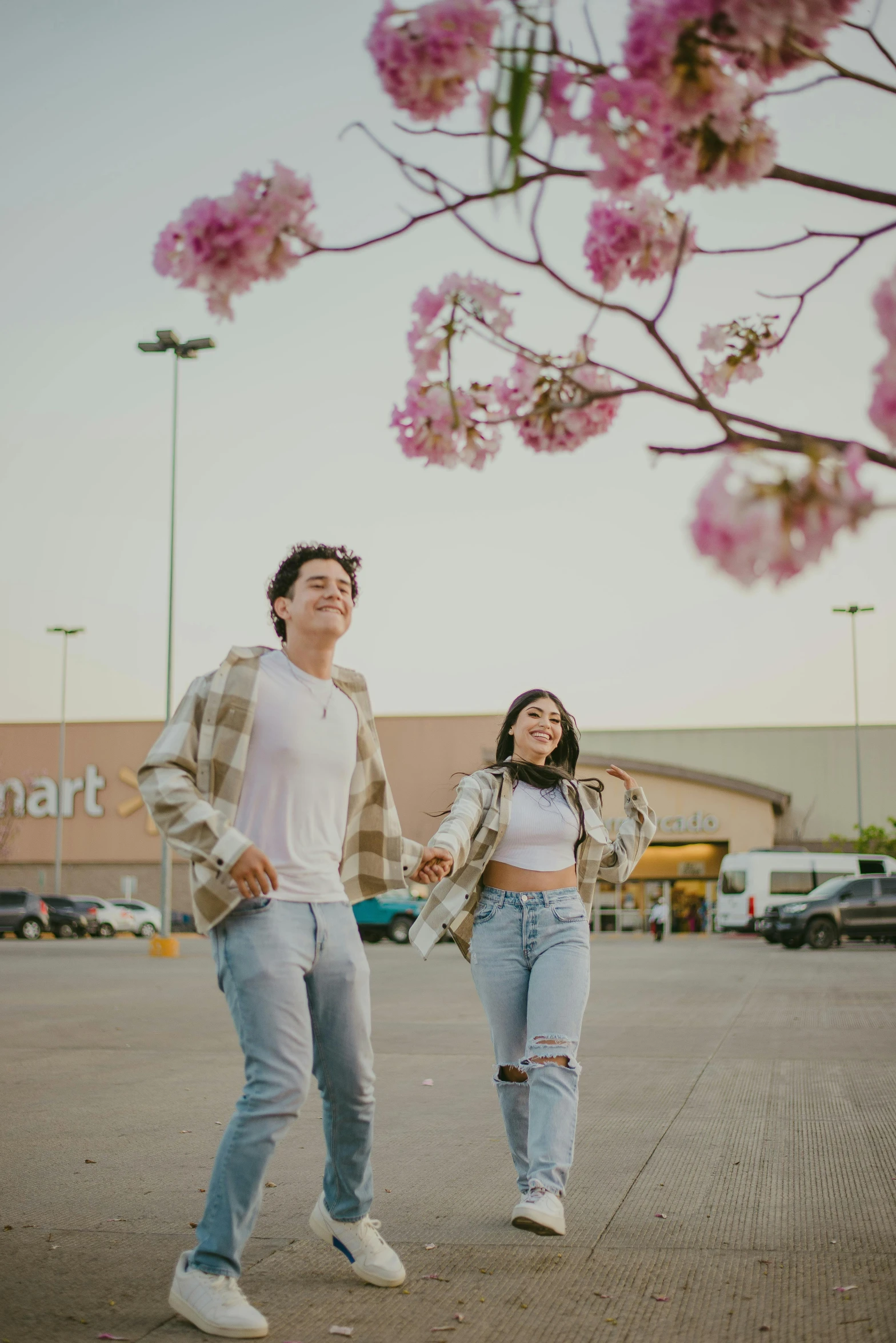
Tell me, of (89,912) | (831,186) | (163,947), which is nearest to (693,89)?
(831,186)

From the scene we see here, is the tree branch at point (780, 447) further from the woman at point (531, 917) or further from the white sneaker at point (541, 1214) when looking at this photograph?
the white sneaker at point (541, 1214)

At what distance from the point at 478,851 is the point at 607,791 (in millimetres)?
46372

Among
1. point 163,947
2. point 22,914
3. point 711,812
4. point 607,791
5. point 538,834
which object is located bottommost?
point 22,914

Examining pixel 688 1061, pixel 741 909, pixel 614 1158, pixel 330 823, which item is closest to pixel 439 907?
pixel 330 823

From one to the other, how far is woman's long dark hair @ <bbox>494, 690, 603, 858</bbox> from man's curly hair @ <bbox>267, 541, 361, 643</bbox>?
1192mm

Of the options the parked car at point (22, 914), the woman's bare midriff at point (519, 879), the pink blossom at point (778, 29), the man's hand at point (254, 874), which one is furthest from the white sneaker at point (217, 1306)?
the parked car at point (22, 914)

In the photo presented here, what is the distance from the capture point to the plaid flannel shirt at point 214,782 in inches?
139

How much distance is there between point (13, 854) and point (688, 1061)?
167 feet

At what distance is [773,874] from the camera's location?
36.9 metres

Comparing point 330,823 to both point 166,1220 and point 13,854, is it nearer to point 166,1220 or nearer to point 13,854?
point 166,1220

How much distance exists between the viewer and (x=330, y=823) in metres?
3.90

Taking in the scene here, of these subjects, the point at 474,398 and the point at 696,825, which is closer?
the point at 474,398

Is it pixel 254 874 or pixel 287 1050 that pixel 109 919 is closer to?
pixel 287 1050

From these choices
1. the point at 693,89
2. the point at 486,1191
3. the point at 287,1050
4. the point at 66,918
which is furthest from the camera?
the point at 66,918
